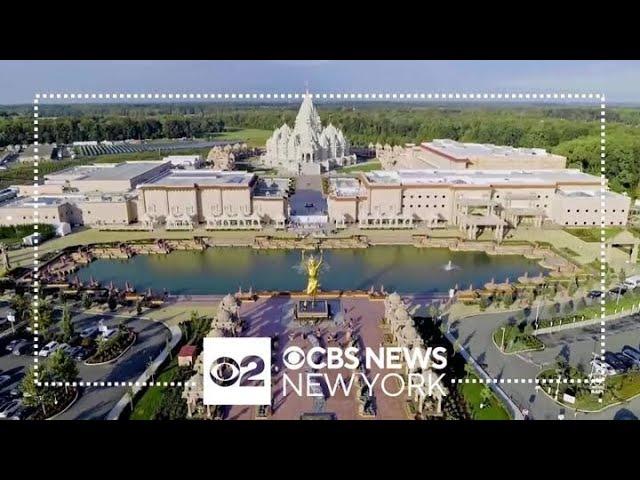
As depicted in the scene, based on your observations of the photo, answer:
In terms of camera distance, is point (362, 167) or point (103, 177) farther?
point (362, 167)

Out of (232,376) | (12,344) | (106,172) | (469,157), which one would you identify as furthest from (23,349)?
(469,157)

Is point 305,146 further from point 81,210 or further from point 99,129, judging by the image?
point 99,129

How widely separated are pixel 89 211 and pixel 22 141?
280 centimetres

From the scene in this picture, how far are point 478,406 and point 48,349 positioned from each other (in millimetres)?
3029

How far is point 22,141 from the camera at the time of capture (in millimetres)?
2945

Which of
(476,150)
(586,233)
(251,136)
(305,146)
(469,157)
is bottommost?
(586,233)

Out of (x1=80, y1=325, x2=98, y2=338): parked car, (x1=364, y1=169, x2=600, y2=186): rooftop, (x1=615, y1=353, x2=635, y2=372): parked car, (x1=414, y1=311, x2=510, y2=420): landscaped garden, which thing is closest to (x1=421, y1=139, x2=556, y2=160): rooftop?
(x1=364, y1=169, x2=600, y2=186): rooftop

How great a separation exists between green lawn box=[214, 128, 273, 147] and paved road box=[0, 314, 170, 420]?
348 centimetres

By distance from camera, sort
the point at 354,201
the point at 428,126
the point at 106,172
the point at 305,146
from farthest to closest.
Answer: the point at 305,146 < the point at 428,126 < the point at 106,172 < the point at 354,201

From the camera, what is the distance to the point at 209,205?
590 centimetres

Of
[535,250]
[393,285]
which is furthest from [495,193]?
[393,285]

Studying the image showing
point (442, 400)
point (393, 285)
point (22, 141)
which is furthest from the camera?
point (393, 285)

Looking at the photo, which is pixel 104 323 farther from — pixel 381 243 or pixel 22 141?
pixel 381 243

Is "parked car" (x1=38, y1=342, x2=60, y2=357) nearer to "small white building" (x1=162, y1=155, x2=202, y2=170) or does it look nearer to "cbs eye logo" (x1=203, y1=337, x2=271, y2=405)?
"cbs eye logo" (x1=203, y1=337, x2=271, y2=405)
